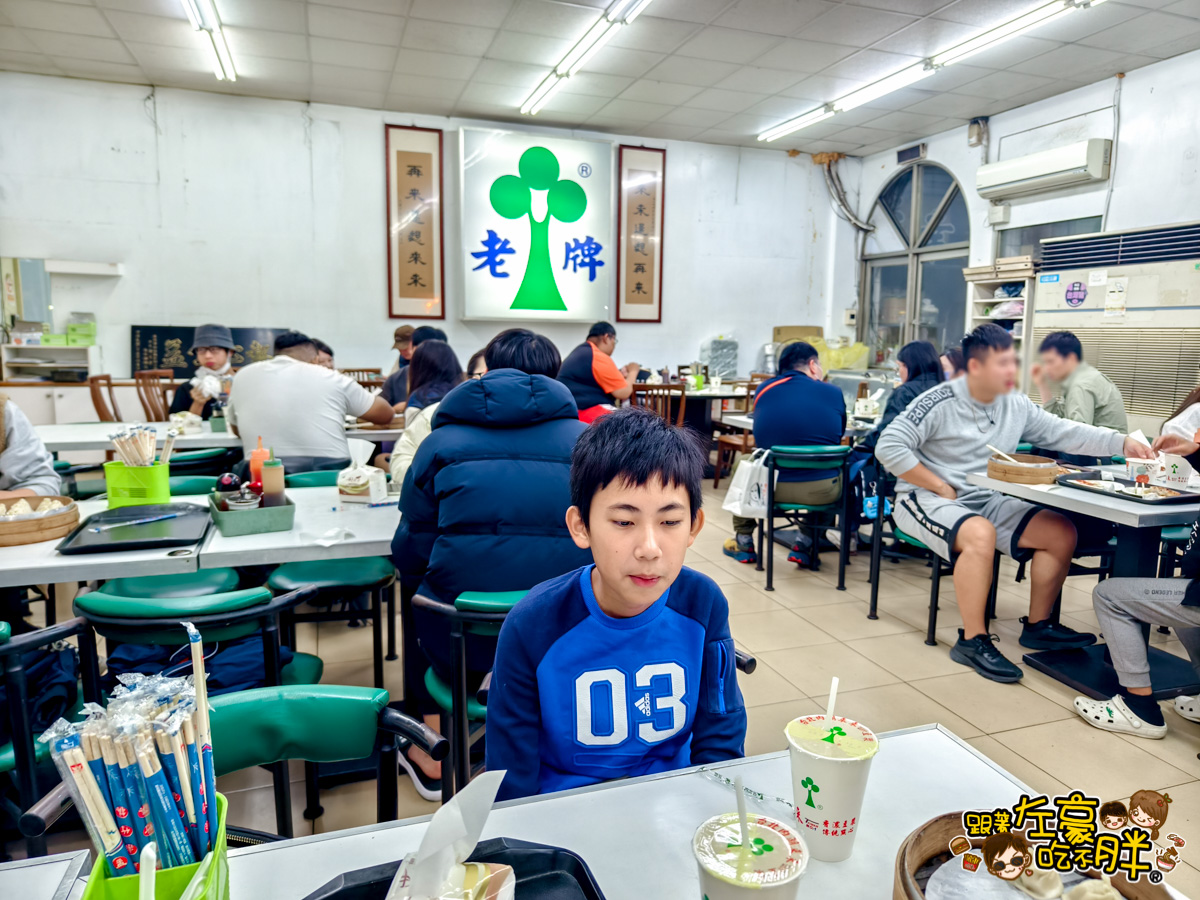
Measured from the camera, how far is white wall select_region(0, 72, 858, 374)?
651cm

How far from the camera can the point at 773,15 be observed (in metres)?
5.05

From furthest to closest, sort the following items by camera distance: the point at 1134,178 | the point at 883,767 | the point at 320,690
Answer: the point at 1134,178
the point at 320,690
the point at 883,767

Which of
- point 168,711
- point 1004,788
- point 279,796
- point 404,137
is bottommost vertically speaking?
point 279,796

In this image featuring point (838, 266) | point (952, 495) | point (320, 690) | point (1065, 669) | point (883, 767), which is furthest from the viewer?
point (838, 266)

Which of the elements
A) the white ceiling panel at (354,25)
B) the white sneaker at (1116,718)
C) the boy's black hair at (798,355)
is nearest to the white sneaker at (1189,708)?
the white sneaker at (1116,718)

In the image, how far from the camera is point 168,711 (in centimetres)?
64

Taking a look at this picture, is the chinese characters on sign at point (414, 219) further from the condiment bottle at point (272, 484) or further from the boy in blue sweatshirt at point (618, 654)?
the boy in blue sweatshirt at point (618, 654)

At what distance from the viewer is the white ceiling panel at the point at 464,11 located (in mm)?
4859

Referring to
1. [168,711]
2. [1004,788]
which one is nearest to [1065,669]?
[1004,788]

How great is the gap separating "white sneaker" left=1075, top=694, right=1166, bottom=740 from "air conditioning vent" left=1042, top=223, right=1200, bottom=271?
13.1ft

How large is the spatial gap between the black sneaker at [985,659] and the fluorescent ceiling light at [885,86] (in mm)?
4906

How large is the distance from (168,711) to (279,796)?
2.43ft

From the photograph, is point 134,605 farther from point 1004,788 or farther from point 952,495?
point 952,495

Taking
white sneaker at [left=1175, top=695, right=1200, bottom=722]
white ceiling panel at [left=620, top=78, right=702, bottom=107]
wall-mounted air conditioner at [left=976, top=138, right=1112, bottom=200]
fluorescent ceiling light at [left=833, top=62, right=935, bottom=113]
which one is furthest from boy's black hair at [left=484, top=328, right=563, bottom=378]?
wall-mounted air conditioner at [left=976, top=138, right=1112, bottom=200]
